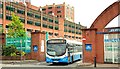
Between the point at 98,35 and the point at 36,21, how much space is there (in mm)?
59336

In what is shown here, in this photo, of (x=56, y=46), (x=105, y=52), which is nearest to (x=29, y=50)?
(x=56, y=46)

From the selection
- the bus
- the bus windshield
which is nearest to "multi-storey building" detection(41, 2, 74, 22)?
the bus

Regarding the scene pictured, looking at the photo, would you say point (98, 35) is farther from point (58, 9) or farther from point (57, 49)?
point (58, 9)

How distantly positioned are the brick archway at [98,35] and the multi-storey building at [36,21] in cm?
4237

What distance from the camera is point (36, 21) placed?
8694 cm

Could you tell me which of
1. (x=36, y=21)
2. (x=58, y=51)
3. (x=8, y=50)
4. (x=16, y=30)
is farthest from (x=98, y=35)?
(x=36, y=21)

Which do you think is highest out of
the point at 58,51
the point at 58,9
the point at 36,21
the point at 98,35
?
the point at 58,9

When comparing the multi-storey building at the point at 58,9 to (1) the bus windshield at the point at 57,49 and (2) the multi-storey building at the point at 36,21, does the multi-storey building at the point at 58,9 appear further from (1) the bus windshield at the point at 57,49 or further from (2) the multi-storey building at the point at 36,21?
(1) the bus windshield at the point at 57,49

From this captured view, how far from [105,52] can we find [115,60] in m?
1.45

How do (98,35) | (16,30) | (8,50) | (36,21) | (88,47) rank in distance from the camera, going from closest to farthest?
(98,35) → (88,47) → (8,50) → (16,30) → (36,21)

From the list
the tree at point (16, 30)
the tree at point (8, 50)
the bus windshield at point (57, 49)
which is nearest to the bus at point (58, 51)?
the bus windshield at point (57, 49)

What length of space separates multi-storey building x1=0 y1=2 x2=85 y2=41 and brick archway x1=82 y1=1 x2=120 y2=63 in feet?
139

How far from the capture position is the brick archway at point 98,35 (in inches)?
1141

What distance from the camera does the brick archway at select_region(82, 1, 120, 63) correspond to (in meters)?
29.0
